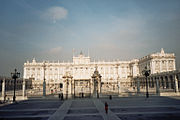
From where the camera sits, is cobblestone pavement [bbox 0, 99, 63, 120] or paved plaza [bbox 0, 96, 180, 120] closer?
paved plaza [bbox 0, 96, 180, 120]

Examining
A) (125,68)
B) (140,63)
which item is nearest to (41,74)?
(125,68)

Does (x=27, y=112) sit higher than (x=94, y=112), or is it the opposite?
(x=94, y=112)

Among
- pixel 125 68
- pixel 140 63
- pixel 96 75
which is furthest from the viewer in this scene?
pixel 125 68

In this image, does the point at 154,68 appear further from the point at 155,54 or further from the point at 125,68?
the point at 125,68

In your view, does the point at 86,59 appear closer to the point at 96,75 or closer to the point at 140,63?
the point at 140,63

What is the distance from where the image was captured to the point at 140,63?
119 metres

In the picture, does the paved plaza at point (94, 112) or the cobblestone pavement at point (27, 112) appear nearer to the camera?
the paved plaza at point (94, 112)

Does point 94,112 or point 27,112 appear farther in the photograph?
point 27,112

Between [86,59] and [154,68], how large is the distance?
58.3 meters

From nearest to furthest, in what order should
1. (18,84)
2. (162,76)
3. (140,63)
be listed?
(162,76) < (18,84) < (140,63)

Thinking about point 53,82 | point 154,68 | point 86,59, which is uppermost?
point 86,59

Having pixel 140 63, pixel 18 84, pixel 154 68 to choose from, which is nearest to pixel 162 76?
pixel 154 68

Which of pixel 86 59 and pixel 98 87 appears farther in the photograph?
pixel 86 59

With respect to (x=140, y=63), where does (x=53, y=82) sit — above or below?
below
